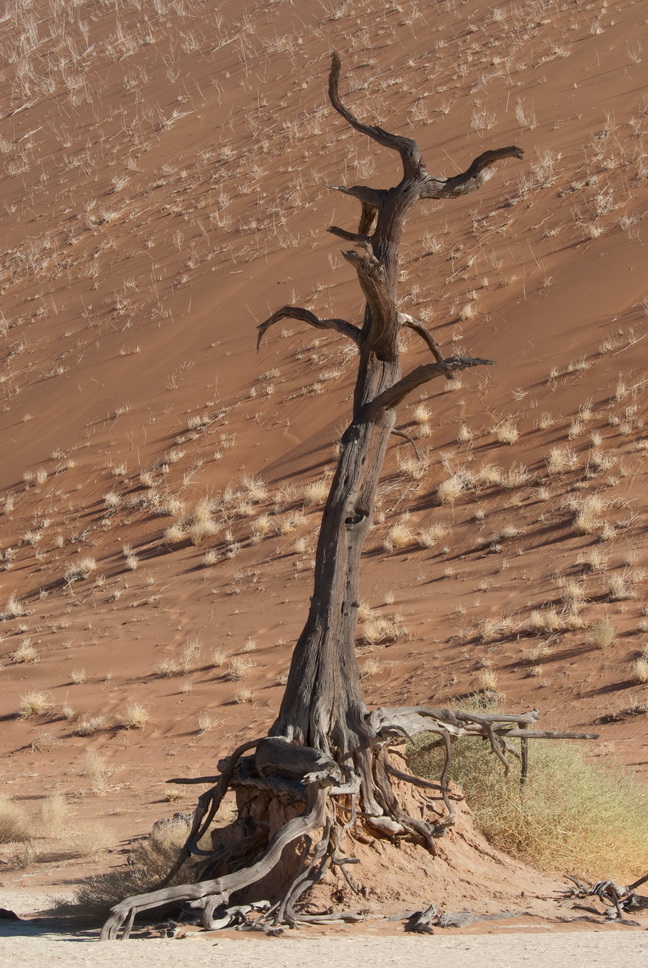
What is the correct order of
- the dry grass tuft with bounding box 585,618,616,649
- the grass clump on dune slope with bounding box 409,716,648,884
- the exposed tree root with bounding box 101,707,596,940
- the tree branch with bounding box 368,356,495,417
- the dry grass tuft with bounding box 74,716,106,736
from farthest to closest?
1. the dry grass tuft with bounding box 74,716,106,736
2. the dry grass tuft with bounding box 585,618,616,649
3. the grass clump on dune slope with bounding box 409,716,648,884
4. the tree branch with bounding box 368,356,495,417
5. the exposed tree root with bounding box 101,707,596,940

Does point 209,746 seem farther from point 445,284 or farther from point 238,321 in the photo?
point 238,321

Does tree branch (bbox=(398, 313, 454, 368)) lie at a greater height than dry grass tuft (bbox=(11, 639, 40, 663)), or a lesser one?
greater

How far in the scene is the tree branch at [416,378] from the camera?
696 cm

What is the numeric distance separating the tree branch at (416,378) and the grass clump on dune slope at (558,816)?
100 inches

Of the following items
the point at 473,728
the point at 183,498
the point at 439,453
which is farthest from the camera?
the point at 183,498

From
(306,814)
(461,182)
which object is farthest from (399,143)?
(306,814)

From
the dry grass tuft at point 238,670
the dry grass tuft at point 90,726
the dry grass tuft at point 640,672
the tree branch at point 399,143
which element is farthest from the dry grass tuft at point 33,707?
the tree branch at point 399,143

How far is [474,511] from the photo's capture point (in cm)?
1677

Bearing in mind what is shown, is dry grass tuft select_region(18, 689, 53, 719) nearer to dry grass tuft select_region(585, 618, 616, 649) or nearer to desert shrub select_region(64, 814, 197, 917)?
desert shrub select_region(64, 814, 197, 917)

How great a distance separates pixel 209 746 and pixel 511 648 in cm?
349

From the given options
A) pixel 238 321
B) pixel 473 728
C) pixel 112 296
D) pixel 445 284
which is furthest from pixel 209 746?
pixel 112 296

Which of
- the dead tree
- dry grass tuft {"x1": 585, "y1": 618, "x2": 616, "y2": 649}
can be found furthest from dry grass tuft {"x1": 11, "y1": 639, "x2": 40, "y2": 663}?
the dead tree

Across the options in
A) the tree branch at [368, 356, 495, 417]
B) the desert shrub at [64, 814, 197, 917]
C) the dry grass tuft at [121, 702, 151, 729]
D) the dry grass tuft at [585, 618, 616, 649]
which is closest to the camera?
the tree branch at [368, 356, 495, 417]

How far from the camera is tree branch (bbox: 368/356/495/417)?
22.8ft
